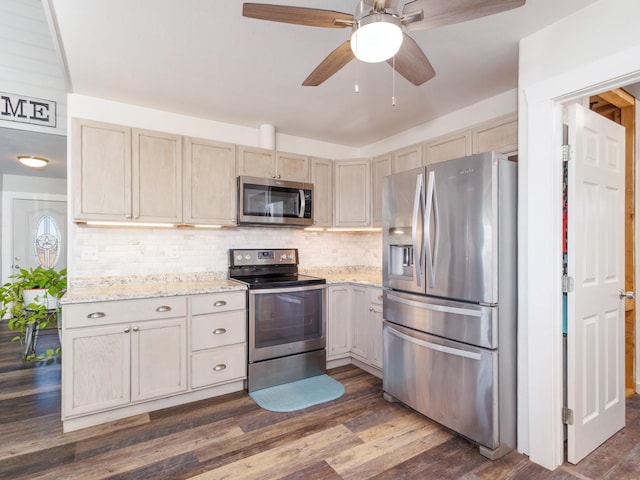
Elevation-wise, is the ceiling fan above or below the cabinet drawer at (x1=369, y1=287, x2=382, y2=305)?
above

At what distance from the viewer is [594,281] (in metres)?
2.08

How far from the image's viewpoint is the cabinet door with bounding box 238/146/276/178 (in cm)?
327

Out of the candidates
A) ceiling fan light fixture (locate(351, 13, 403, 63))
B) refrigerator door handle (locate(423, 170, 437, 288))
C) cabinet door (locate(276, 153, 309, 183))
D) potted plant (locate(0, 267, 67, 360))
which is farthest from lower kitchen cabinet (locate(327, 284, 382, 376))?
potted plant (locate(0, 267, 67, 360))

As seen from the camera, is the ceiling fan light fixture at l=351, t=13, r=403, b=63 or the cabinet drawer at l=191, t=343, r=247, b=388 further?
the cabinet drawer at l=191, t=343, r=247, b=388

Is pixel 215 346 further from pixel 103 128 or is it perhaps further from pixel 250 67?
pixel 250 67

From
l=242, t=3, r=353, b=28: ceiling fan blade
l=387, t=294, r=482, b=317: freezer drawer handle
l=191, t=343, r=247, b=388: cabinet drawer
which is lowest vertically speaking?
l=191, t=343, r=247, b=388: cabinet drawer

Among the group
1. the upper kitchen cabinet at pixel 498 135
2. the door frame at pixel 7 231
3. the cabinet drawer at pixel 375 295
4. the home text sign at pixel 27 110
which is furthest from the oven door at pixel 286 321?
the door frame at pixel 7 231

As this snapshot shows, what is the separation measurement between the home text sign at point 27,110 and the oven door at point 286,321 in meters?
2.84

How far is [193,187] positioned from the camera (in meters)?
3.03

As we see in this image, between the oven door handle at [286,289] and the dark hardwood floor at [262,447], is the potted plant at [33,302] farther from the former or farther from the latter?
the oven door handle at [286,289]

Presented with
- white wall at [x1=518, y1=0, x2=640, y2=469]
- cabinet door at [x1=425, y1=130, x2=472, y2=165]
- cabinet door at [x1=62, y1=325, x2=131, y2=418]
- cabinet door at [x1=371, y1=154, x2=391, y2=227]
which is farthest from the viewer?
cabinet door at [x1=371, y1=154, x2=391, y2=227]

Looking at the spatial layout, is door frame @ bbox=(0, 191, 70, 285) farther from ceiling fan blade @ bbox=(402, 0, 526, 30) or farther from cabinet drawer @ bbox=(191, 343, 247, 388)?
ceiling fan blade @ bbox=(402, 0, 526, 30)

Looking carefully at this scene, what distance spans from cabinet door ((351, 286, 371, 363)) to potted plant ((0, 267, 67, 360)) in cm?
305

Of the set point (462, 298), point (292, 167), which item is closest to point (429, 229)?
point (462, 298)
